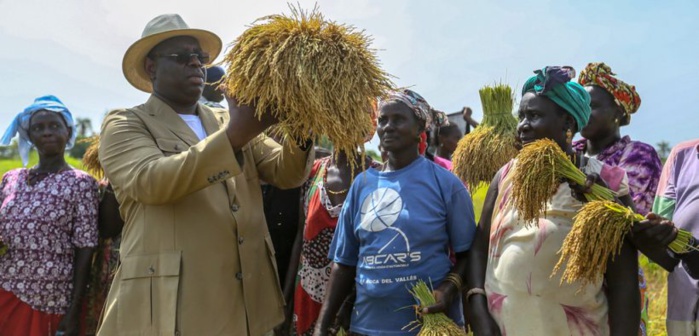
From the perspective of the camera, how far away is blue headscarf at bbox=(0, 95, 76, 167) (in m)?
4.89

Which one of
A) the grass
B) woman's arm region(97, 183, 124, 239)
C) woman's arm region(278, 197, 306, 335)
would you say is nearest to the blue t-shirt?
woman's arm region(278, 197, 306, 335)

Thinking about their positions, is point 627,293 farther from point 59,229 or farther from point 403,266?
point 59,229

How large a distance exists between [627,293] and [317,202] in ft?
6.70

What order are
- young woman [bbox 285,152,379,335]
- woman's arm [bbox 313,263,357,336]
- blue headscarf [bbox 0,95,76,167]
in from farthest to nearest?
1. blue headscarf [bbox 0,95,76,167]
2. young woman [bbox 285,152,379,335]
3. woman's arm [bbox 313,263,357,336]

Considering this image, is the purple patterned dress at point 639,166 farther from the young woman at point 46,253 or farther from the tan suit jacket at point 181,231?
the young woman at point 46,253

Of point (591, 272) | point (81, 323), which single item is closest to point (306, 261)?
point (81, 323)

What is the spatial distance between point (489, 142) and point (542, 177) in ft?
6.71

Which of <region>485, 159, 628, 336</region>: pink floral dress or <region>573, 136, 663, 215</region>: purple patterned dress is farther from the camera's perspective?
<region>573, 136, 663, 215</region>: purple patterned dress

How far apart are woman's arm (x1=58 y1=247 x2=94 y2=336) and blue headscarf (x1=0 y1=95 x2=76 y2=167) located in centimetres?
100

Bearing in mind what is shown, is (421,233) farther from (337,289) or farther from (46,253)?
(46,253)

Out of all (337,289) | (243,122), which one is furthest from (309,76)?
(337,289)

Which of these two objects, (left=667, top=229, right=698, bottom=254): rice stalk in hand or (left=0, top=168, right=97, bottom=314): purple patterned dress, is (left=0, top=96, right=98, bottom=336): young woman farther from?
(left=667, top=229, right=698, bottom=254): rice stalk in hand

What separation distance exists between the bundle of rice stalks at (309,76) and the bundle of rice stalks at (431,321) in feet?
2.90

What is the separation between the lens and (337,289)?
364cm
